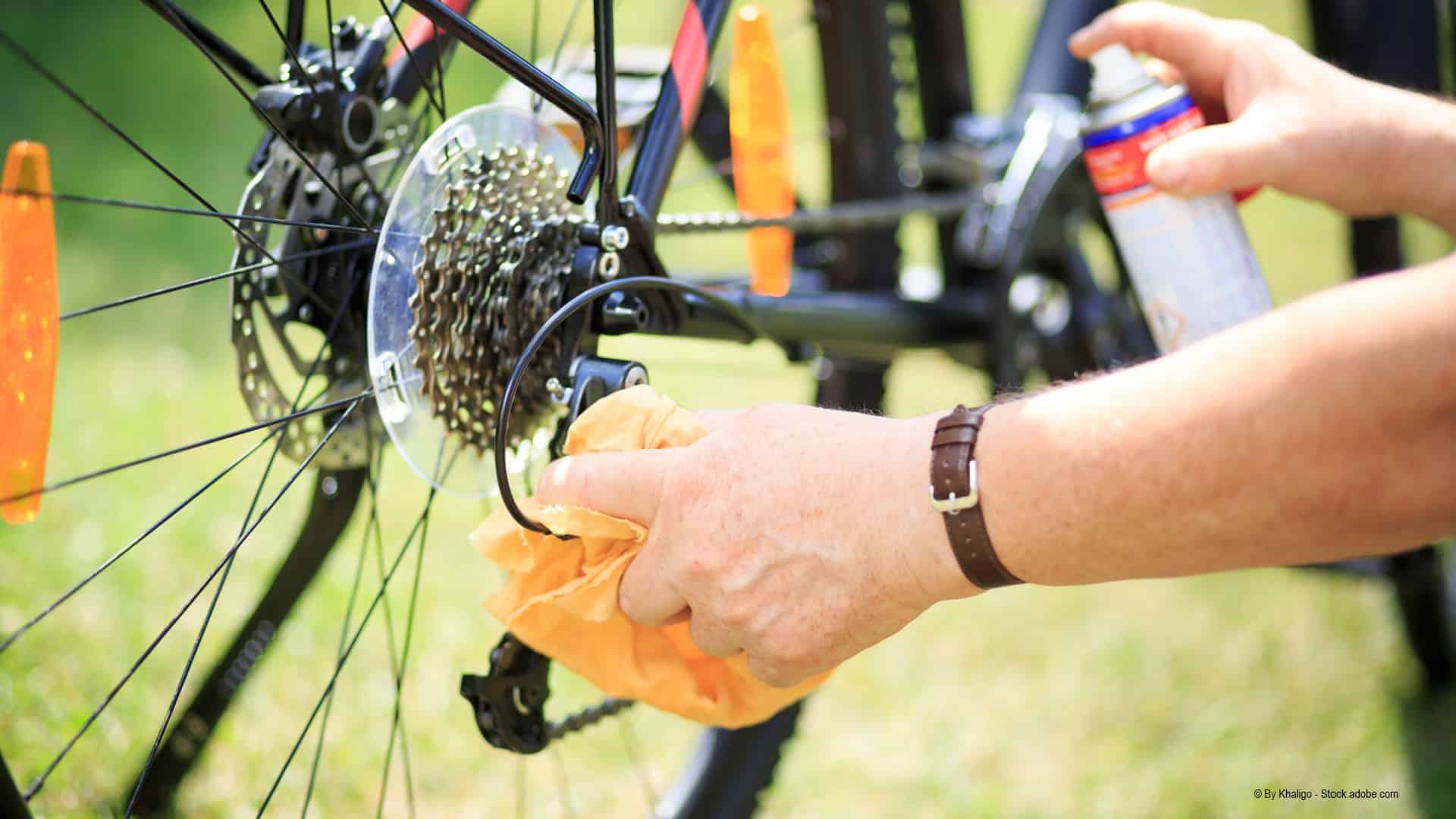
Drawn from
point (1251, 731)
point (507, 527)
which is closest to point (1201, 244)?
point (507, 527)

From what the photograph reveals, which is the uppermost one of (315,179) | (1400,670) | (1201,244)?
(315,179)

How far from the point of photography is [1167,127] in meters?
0.98

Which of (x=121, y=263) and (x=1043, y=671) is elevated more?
(x=121, y=263)

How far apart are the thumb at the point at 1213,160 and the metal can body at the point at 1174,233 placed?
0.02 metres

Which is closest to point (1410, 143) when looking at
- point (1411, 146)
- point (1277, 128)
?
point (1411, 146)

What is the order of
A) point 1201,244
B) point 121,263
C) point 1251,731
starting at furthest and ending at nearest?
1. point 121,263
2. point 1251,731
3. point 1201,244

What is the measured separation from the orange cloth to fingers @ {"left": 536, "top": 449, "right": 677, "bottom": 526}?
0.04 ft

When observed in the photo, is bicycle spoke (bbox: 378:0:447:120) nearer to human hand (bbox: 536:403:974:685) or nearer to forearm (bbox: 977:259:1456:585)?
human hand (bbox: 536:403:974:685)

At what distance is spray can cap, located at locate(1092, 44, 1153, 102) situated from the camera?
3.30 ft

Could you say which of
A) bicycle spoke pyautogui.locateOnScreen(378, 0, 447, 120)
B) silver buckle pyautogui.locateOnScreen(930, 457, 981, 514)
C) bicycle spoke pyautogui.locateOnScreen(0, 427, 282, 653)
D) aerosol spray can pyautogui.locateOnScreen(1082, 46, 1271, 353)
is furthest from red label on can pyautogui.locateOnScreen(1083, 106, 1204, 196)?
bicycle spoke pyautogui.locateOnScreen(0, 427, 282, 653)

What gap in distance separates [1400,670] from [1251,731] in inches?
12.6

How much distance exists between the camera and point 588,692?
5.02 feet

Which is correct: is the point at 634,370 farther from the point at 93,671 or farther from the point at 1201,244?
the point at 93,671

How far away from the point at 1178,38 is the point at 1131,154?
0.15 meters
